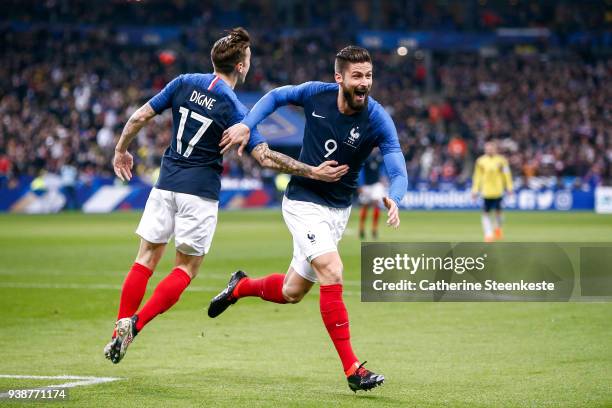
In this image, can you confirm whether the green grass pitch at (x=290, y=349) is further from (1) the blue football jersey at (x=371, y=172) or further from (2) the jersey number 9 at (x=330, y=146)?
(1) the blue football jersey at (x=371, y=172)

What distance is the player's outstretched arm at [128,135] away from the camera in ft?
25.3

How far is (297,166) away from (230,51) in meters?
1.14

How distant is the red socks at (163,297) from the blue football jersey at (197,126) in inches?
27.4

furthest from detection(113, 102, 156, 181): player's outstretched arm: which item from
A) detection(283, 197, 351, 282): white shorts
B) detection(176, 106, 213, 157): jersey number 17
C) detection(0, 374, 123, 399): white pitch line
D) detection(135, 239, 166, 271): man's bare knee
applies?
detection(0, 374, 123, 399): white pitch line

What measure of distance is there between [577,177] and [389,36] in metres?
15.4

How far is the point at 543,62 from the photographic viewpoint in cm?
5097

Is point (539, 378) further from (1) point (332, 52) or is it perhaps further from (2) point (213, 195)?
(1) point (332, 52)

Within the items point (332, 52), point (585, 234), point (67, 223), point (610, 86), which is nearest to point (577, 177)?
point (610, 86)

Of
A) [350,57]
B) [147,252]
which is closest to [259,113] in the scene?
[350,57]

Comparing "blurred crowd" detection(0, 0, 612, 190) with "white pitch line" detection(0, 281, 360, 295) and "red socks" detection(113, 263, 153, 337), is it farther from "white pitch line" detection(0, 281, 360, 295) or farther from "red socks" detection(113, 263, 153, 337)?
"red socks" detection(113, 263, 153, 337)

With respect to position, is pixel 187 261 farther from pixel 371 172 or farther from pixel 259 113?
pixel 371 172

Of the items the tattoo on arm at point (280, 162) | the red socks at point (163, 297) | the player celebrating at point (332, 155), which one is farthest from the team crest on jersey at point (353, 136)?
the red socks at point (163, 297)

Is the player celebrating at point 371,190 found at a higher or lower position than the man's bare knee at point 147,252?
lower

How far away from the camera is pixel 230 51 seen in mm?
7648
